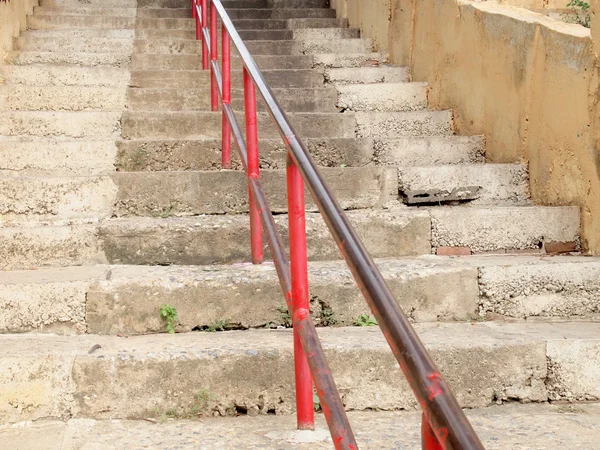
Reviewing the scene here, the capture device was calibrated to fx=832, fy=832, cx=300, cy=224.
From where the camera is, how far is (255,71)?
2756 millimetres

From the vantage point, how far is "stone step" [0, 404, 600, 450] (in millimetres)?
2199

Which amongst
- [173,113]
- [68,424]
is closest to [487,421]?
[68,424]

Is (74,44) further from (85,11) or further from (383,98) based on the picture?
(383,98)

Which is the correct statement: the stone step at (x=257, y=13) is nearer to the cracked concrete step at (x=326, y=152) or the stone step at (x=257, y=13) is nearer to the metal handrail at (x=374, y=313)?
the cracked concrete step at (x=326, y=152)

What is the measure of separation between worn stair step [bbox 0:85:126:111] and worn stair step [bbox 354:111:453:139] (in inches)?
54.1

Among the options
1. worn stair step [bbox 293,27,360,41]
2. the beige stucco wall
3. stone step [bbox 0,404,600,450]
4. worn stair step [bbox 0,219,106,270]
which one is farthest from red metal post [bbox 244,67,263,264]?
worn stair step [bbox 293,27,360,41]

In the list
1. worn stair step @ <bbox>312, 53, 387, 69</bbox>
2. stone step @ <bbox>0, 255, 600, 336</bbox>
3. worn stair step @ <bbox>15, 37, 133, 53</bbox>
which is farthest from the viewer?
worn stair step @ <bbox>312, 53, 387, 69</bbox>

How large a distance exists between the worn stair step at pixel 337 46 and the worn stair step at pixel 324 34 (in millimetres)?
180

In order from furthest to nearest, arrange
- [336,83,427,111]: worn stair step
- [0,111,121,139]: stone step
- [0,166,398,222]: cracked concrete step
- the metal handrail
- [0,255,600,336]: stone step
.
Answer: [336,83,427,111]: worn stair step
[0,111,121,139]: stone step
[0,166,398,222]: cracked concrete step
[0,255,600,336]: stone step
the metal handrail

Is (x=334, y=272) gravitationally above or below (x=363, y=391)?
above

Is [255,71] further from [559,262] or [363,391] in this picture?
[559,262]

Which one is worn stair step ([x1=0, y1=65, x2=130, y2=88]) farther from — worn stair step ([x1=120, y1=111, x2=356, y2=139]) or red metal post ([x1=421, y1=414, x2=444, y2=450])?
red metal post ([x1=421, y1=414, x2=444, y2=450])

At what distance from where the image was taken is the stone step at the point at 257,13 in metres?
6.77

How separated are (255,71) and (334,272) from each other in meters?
0.74
